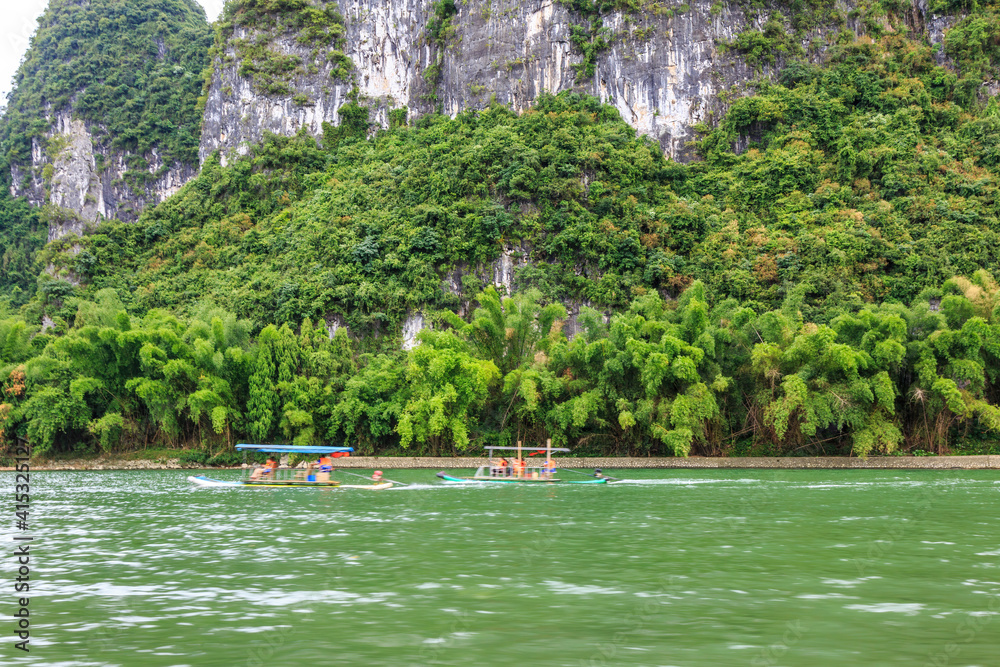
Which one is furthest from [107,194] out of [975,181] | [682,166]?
[975,181]

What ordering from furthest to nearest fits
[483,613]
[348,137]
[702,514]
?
[348,137]
[702,514]
[483,613]

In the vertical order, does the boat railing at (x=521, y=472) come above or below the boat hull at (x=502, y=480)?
above

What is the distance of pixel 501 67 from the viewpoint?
6231cm

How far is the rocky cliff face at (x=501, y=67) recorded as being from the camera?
58406 mm

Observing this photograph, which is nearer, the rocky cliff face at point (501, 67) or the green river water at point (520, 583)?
the green river water at point (520, 583)

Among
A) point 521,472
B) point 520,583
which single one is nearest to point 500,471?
point 521,472

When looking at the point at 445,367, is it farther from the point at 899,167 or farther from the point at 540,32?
the point at 540,32

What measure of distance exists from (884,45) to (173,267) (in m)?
51.4

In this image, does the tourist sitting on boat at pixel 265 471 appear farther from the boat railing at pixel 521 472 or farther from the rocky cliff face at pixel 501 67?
the rocky cliff face at pixel 501 67

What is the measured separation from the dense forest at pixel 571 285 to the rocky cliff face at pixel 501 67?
1.86m

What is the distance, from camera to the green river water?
784 cm

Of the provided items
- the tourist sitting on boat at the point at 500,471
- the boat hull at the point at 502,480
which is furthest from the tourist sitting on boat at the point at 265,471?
the tourist sitting on boat at the point at 500,471

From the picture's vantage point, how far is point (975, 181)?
47750 mm

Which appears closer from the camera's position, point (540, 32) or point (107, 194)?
point (540, 32)
